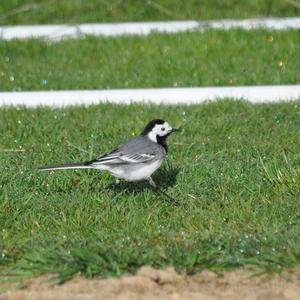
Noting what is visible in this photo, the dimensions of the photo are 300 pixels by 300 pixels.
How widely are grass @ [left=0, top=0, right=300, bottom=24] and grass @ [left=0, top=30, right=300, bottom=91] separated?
3.88ft

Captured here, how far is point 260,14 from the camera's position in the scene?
44.8ft

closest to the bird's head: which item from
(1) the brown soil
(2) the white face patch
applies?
(2) the white face patch

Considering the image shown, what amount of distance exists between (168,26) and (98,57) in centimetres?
139

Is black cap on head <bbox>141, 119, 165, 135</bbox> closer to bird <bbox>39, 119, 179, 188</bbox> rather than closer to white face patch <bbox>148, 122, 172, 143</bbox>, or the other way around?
white face patch <bbox>148, 122, 172, 143</bbox>

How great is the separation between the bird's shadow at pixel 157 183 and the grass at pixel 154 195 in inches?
0.4

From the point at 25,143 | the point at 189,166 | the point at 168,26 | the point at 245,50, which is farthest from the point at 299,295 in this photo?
the point at 168,26

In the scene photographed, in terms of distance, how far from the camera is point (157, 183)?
7.85 metres

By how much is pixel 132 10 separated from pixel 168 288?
8.82 meters

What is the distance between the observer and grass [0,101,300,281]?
19.3ft

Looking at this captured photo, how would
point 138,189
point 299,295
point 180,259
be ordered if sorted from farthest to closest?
point 138,189 < point 180,259 < point 299,295

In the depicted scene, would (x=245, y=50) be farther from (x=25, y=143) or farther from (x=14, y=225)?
(x=14, y=225)

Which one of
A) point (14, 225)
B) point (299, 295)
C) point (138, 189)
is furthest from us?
point (138, 189)

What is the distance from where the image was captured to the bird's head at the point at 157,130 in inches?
298

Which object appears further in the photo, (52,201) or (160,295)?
(52,201)
